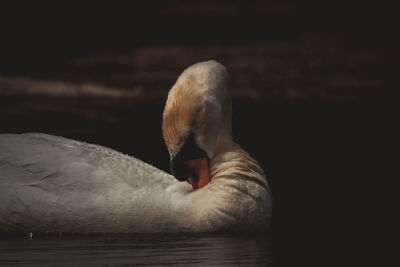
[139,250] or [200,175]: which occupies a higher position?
[200,175]

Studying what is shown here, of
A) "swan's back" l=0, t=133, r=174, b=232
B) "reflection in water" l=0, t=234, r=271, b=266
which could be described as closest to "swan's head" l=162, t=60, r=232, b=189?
"swan's back" l=0, t=133, r=174, b=232

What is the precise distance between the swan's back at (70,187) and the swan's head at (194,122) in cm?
28

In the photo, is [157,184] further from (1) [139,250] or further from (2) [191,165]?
(1) [139,250]

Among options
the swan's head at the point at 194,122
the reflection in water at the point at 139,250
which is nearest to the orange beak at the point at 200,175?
the swan's head at the point at 194,122

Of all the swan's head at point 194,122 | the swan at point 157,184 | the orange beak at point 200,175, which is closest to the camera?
the swan at point 157,184

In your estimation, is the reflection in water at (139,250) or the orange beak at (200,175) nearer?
the reflection in water at (139,250)

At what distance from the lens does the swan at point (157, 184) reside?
6.26m

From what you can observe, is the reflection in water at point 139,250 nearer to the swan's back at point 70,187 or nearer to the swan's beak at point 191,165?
the swan's back at point 70,187

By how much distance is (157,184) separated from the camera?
21.4ft

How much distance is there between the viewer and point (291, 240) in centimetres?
591

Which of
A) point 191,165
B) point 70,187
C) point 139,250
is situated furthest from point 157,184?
point 139,250

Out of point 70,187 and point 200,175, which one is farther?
point 200,175

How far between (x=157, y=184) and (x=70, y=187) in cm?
65

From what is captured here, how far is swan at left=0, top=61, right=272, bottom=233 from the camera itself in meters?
6.26
